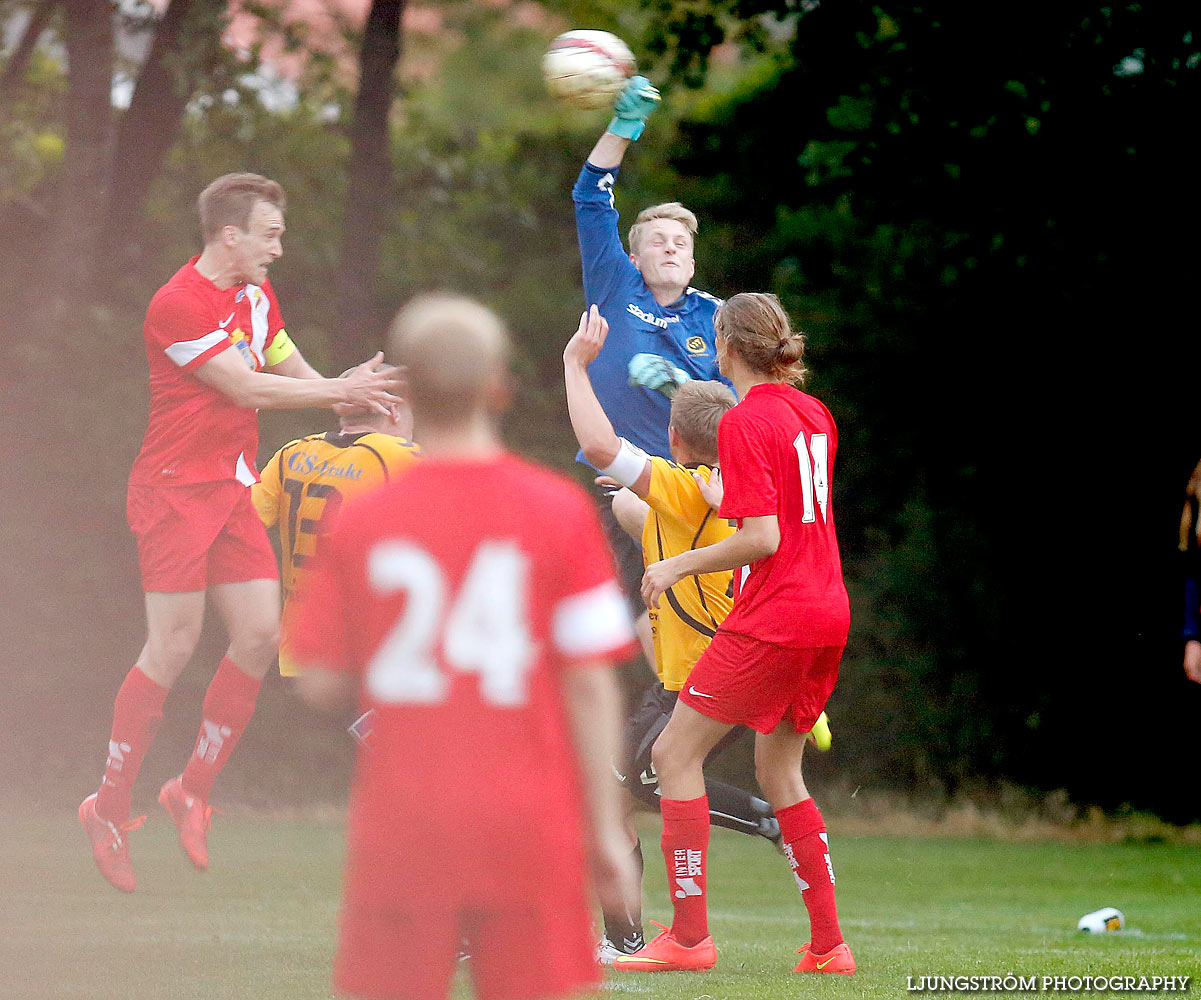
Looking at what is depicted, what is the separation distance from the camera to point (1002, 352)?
1180 cm

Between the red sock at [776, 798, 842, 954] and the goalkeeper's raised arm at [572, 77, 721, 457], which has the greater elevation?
the goalkeeper's raised arm at [572, 77, 721, 457]

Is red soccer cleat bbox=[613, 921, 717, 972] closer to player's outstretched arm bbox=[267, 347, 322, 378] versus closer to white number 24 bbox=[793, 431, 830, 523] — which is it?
white number 24 bbox=[793, 431, 830, 523]

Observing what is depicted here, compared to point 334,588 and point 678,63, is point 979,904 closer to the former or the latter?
point 334,588

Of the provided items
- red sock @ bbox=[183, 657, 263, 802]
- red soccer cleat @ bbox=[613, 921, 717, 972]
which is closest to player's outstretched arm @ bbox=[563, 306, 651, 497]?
red soccer cleat @ bbox=[613, 921, 717, 972]

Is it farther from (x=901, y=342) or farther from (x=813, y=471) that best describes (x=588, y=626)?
(x=901, y=342)

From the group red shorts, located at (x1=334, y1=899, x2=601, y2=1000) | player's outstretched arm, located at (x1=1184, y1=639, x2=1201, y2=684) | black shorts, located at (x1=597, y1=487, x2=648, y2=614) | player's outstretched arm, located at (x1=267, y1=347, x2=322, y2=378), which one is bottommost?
player's outstretched arm, located at (x1=1184, y1=639, x2=1201, y2=684)

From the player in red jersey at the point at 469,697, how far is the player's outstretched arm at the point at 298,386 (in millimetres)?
2649

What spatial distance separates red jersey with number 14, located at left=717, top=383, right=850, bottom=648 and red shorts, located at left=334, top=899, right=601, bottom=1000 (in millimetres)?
2264

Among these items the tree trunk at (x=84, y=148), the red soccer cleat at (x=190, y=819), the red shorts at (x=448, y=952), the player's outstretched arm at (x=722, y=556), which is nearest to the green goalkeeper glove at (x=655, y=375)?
the player's outstretched arm at (x=722, y=556)

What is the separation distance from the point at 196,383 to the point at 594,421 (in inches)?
67.9

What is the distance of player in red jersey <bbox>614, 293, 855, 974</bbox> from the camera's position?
184 inches

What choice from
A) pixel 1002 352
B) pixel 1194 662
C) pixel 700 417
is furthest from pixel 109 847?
pixel 1002 352

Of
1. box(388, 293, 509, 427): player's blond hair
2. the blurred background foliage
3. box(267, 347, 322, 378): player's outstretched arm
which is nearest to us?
box(388, 293, 509, 427): player's blond hair

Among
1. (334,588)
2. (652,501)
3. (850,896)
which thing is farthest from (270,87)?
(334,588)
